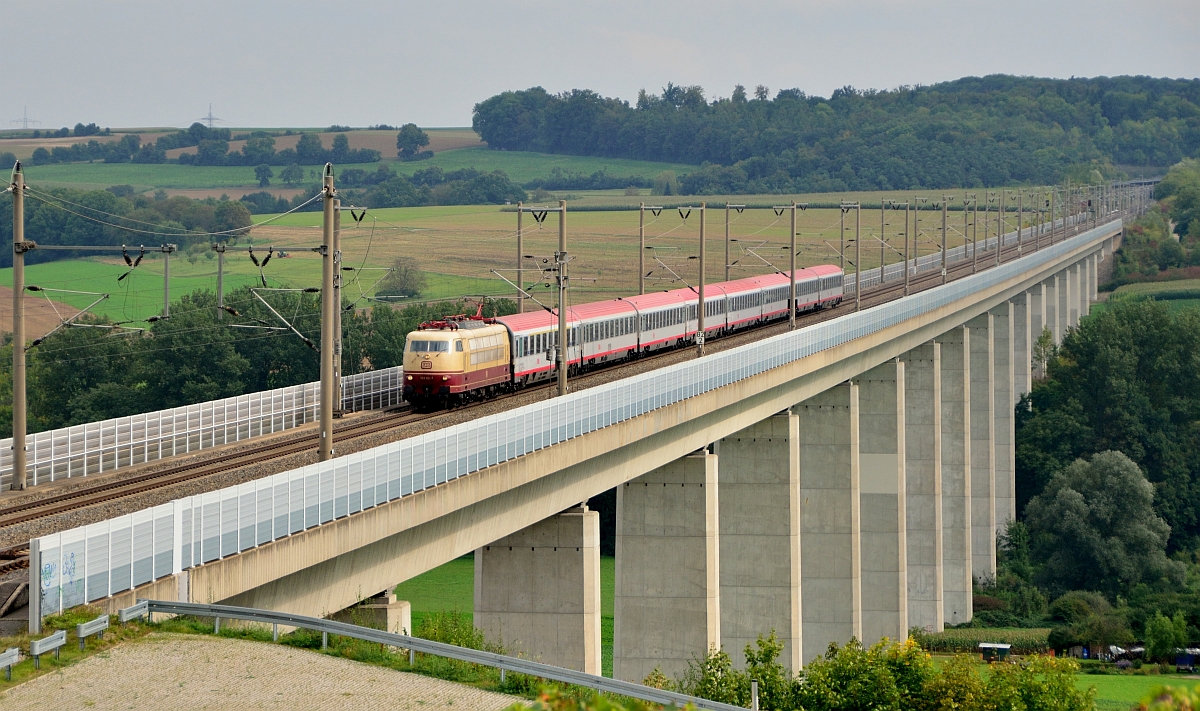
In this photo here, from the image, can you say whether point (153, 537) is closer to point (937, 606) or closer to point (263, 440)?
point (263, 440)

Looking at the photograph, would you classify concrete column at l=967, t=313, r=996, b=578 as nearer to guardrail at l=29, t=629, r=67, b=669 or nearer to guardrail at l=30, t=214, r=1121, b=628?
guardrail at l=30, t=214, r=1121, b=628

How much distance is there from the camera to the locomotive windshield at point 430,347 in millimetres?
47312

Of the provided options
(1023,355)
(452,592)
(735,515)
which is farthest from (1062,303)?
(735,515)

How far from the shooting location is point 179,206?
539 ft

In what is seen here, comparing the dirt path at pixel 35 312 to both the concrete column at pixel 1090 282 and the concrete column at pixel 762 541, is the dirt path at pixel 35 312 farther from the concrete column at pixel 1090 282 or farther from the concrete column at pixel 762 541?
the concrete column at pixel 1090 282

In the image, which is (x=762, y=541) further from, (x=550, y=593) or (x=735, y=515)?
(x=550, y=593)

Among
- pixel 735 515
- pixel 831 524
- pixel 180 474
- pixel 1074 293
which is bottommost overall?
pixel 831 524

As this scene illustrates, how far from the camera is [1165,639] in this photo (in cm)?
7538

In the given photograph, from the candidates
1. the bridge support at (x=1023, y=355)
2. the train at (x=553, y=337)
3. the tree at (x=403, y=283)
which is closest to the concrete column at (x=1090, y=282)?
the bridge support at (x=1023, y=355)

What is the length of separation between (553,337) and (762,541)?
10.8m

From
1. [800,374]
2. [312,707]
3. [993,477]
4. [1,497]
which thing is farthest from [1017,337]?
[312,707]

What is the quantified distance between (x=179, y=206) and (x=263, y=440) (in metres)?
129

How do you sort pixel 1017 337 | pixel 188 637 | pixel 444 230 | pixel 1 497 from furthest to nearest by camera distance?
pixel 444 230
pixel 1017 337
pixel 1 497
pixel 188 637

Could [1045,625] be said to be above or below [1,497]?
below
